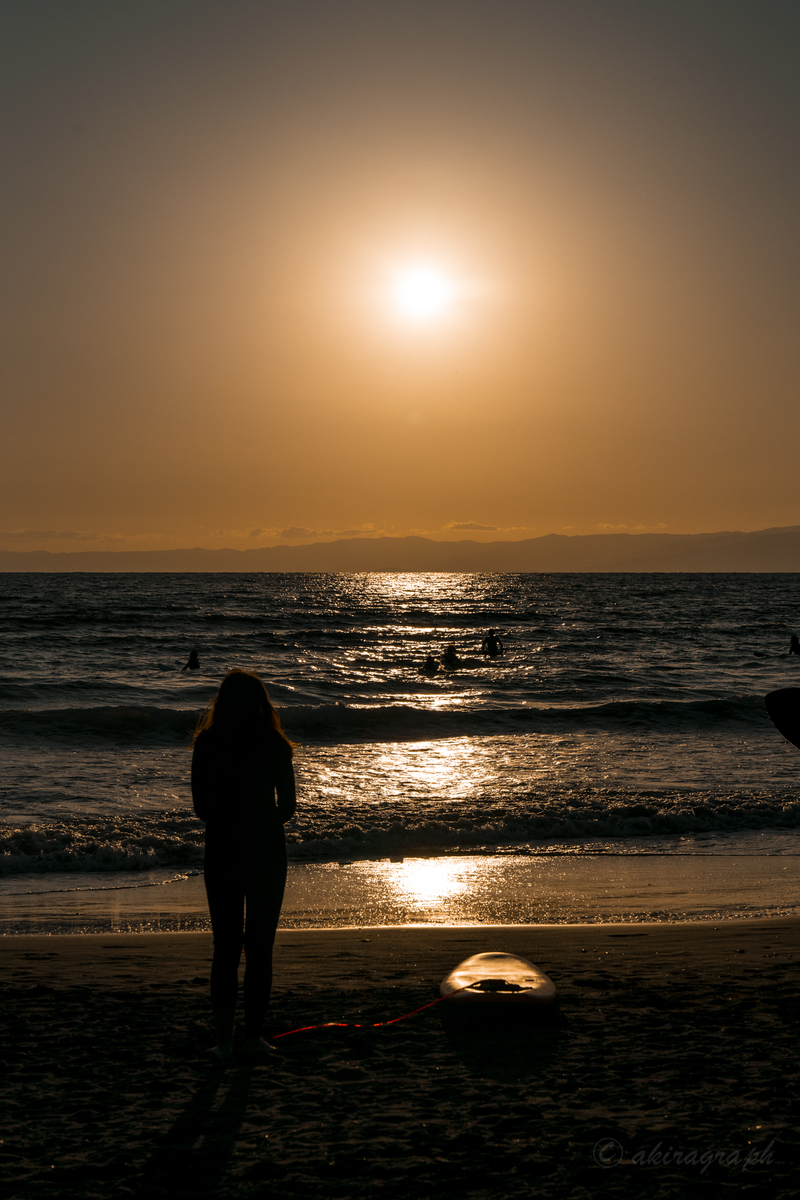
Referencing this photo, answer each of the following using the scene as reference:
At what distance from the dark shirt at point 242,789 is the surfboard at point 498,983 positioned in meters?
1.65

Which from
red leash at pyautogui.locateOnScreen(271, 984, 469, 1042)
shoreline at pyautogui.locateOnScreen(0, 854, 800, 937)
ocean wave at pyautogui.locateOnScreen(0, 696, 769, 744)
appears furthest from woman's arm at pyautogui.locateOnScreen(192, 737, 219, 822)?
ocean wave at pyautogui.locateOnScreen(0, 696, 769, 744)

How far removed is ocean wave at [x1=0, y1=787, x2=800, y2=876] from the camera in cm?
1069

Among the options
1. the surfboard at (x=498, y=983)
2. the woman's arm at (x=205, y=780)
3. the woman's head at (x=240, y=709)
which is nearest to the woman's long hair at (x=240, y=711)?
the woman's head at (x=240, y=709)

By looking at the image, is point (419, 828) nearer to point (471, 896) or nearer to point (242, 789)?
point (471, 896)

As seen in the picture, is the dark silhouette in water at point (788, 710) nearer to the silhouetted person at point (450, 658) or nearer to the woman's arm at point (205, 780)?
the woman's arm at point (205, 780)

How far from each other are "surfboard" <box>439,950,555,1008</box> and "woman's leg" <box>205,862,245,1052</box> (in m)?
1.37

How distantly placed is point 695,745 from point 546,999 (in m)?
15.1

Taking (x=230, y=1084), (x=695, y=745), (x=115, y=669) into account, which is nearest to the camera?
(x=230, y=1084)

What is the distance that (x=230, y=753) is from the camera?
4598 millimetres

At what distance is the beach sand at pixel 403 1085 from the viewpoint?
354 cm

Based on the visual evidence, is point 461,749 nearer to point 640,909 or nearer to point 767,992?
point 640,909

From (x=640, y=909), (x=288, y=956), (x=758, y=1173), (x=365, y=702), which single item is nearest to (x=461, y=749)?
(x=365, y=702)

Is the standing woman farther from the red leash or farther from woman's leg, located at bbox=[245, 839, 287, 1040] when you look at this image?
the red leash

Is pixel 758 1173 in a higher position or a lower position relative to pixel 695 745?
higher
